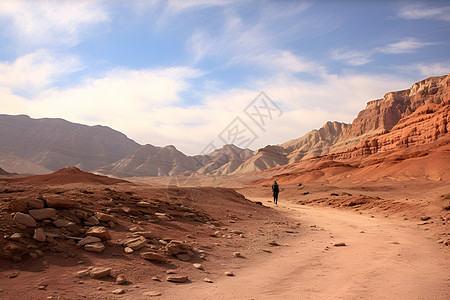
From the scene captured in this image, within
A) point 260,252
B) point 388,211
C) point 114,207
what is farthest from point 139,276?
point 388,211

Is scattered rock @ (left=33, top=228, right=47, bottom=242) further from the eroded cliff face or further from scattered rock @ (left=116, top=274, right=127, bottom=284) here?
the eroded cliff face

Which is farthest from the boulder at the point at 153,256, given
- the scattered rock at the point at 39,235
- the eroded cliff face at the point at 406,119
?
the eroded cliff face at the point at 406,119

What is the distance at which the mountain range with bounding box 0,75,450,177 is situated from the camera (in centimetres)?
11475

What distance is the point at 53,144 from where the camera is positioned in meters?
159

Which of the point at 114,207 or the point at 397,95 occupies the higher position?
the point at 397,95

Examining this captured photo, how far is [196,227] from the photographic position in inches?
379

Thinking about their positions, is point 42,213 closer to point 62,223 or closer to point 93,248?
point 62,223

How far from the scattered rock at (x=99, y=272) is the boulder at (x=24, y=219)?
195 centimetres

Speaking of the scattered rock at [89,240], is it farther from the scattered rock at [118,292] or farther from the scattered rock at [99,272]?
the scattered rock at [118,292]

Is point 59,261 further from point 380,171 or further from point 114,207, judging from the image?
point 380,171

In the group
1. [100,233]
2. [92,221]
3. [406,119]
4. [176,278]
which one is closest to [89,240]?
[100,233]

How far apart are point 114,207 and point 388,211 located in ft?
46.9

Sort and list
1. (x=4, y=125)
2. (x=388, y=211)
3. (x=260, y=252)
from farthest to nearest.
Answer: (x=4, y=125) < (x=388, y=211) < (x=260, y=252)

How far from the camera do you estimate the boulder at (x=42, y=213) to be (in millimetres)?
6164
